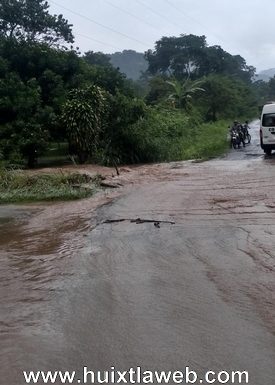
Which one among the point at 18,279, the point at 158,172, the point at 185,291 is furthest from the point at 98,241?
the point at 158,172

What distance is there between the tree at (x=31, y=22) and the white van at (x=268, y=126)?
23662 millimetres

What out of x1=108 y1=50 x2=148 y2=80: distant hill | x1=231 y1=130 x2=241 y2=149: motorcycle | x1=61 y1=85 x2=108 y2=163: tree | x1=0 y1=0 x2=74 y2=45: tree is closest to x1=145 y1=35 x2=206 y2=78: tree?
x1=0 y1=0 x2=74 y2=45: tree

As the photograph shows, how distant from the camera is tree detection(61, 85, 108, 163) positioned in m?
18.8

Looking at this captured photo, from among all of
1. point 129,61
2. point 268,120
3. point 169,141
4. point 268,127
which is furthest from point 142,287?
point 129,61

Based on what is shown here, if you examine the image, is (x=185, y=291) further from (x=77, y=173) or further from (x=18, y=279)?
(x=77, y=173)

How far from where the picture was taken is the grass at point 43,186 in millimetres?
12594

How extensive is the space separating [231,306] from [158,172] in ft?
40.1

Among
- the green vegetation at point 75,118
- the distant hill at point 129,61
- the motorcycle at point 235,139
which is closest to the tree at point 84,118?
the green vegetation at point 75,118

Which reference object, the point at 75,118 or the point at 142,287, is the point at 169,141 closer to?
the point at 75,118

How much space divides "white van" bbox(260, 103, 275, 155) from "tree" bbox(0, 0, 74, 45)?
77.6ft

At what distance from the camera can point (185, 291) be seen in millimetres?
5383

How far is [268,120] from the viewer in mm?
20234

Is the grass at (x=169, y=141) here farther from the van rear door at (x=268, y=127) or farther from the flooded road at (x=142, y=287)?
the flooded road at (x=142, y=287)

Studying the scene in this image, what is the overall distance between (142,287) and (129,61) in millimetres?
148023
